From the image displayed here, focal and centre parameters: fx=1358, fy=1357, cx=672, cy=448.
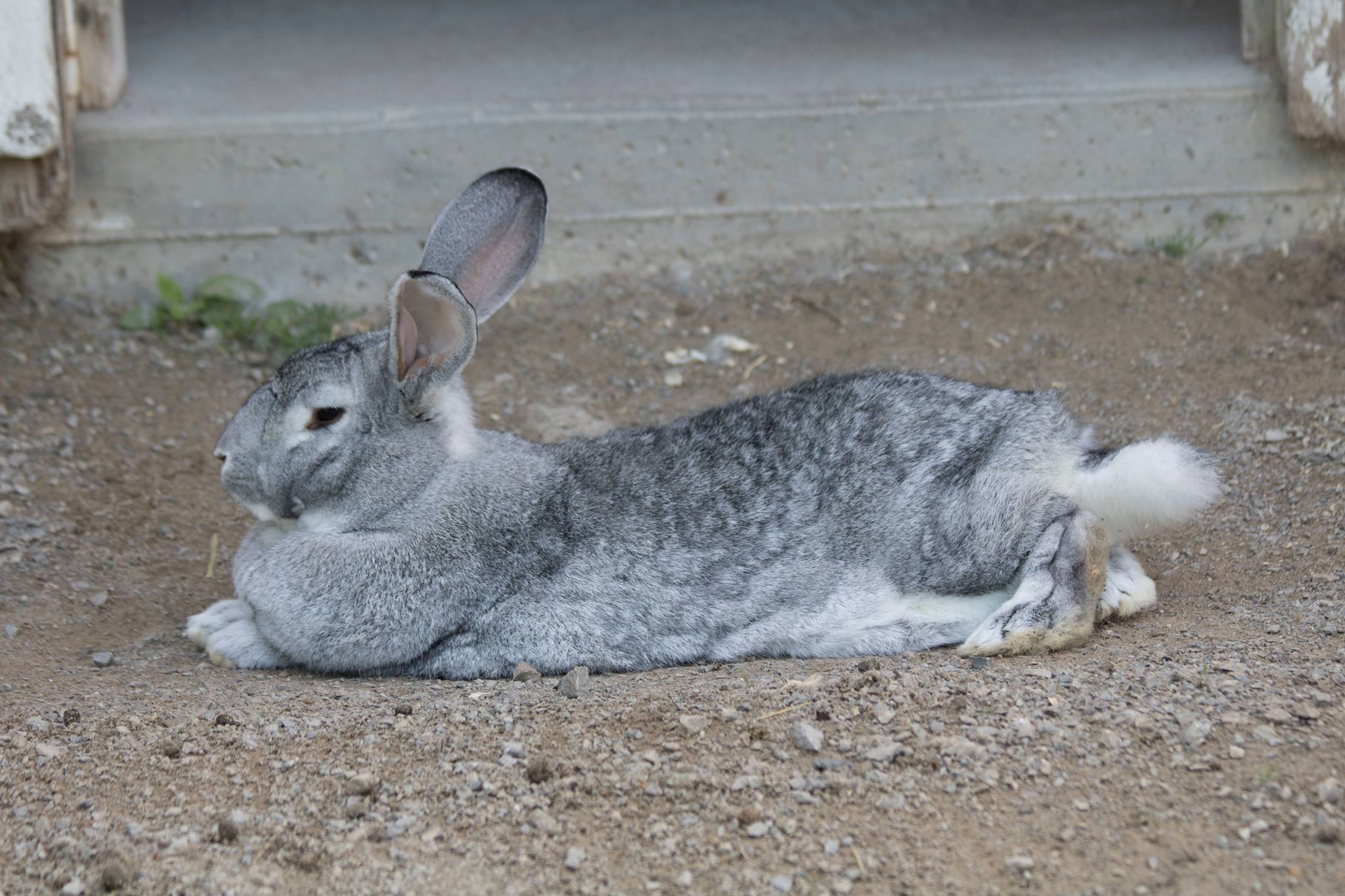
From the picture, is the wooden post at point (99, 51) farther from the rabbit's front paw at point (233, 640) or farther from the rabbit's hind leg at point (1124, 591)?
the rabbit's hind leg at point (1124, 591)

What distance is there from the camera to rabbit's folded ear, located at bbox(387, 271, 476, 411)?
13.7ft

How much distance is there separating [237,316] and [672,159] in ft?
7.71

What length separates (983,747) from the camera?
3396mm

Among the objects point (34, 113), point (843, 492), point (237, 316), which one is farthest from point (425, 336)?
point (34, 113)

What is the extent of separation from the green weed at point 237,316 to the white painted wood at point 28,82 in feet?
2.91

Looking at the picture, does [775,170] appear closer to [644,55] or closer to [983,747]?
[644,55]

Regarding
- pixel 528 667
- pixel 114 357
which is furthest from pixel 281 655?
pixel 114 357

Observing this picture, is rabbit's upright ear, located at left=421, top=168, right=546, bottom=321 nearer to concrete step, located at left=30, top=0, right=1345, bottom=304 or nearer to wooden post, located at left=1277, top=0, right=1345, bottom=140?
concrete step, located at left=30, top=0, right=1345, bottom=304

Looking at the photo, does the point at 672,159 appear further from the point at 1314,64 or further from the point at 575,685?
the point at 575,685

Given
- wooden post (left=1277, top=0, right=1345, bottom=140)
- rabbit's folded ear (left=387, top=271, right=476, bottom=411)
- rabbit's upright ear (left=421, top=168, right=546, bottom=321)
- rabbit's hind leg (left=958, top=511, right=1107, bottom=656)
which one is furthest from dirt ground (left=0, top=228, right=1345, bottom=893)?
rabbit's upright ear (left=421, top=168, right=546, bottom=321)

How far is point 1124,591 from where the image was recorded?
14.8 ft

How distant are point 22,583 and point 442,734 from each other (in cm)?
225

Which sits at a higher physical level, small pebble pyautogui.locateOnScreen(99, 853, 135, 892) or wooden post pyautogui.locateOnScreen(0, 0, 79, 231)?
wooden post pyautogui.locateOnScreen(0, 0, 79, 231)

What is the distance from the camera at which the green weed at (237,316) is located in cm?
677
